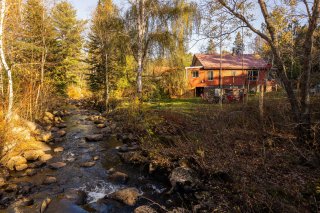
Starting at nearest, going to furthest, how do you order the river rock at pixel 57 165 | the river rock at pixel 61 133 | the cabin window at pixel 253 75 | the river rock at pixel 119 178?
the river rock at pixel 119 178 → the river rock at pixel 57 165 → the river rock at pixel 61 133 → the cabin window at pixel 253 75

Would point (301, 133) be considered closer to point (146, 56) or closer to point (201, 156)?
point (201, 156)

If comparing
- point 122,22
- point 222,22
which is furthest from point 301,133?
point 122,22

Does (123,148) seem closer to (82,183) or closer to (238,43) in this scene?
(82,183)

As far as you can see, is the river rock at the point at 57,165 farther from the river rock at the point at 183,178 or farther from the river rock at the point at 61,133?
the river rock at the point at 183,178

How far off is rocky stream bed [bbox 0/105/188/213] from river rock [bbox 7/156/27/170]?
0.16m

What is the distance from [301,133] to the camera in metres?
6.86

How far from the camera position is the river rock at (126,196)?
234 inches

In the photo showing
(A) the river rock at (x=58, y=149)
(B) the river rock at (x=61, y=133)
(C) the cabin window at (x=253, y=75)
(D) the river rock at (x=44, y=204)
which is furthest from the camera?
(C) the cabin window at (x=253, y=75)

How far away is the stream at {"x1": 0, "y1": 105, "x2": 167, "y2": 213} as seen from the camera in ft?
19.0

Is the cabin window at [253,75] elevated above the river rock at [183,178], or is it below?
above

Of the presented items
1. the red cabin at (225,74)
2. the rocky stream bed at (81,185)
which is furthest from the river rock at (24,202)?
the red cabin at (225,74)

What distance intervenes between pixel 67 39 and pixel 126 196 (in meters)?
26.4

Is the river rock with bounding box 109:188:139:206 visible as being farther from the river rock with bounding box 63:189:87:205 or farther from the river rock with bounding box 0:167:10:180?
the river rock with bounding box 0:167:10:180

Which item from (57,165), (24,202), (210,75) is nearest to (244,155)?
(24,202)
